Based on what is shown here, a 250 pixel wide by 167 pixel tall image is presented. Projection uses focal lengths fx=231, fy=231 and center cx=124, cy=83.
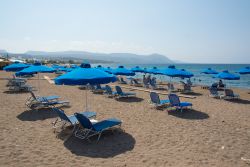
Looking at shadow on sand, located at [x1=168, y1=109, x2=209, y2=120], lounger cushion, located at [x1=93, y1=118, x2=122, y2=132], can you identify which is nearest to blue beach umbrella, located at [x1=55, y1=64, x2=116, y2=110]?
lounger cushion, located at [x1=93, y1=118, x2=122, y2=132]

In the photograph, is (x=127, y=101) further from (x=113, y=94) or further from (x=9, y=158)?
(x=9, y=158)

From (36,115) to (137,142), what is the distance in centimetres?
441

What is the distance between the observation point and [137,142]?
5.85m

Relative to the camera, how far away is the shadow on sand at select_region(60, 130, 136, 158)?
17.0ft

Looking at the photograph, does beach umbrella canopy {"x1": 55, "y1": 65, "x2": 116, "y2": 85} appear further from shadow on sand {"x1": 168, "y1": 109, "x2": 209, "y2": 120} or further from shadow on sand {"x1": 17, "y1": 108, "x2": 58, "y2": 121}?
shadow on sand {"x1": 168, "y1": 109, "x2": 209, "y2": 120}

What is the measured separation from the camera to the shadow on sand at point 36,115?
7995mm

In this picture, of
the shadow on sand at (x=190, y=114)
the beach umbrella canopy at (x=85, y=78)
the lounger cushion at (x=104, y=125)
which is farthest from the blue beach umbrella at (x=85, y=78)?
the shadow on sand at (x=190, y=114)

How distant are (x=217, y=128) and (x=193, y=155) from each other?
2.56 metres

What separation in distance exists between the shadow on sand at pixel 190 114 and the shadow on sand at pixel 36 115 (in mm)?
4578

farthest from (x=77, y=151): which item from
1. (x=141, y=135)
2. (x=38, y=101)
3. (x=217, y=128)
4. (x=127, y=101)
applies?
(x=127, y=101)

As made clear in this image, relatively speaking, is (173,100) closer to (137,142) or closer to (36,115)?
(137,142)

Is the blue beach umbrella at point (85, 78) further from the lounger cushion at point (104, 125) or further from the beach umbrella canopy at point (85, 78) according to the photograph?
the lounger cushion at point (104, 125)

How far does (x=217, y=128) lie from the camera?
7230mm

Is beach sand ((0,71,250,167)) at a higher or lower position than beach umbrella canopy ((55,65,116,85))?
lower
